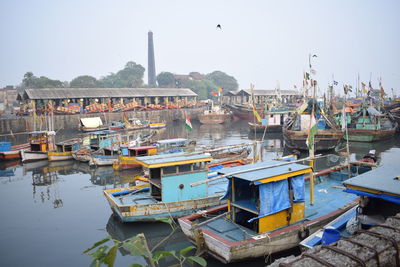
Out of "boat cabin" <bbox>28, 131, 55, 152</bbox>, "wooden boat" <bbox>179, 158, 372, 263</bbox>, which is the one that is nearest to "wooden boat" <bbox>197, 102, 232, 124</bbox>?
"boat cabin" <bbox>28, 131, 55, 152</bbox>

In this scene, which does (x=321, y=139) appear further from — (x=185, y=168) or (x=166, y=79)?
(x=166, y=79)

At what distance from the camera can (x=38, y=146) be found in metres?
25.3

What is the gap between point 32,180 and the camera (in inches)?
776

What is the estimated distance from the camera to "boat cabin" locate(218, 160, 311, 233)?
8.41 m

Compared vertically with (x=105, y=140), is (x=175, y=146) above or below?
below

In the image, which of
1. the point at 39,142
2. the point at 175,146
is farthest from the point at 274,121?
the point at 39,142

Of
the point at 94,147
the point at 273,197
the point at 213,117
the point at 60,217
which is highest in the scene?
the point at 213,117

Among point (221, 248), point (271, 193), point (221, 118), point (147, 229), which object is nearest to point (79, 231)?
point (147, 229)

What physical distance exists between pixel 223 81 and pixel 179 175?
92.1 meters

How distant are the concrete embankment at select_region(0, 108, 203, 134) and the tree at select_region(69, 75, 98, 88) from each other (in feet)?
90.6

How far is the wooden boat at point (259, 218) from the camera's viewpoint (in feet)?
26.6

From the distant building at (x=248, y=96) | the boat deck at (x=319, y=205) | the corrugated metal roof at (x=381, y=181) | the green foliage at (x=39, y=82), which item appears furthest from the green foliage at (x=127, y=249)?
the green foliage at (x=39, y=82)

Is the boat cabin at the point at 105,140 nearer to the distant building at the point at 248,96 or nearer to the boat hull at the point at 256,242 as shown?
the boat hull at the point at 256,242

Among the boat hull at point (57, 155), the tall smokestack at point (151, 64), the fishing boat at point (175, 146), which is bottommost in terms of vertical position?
the boat hull at point (57, 155)
